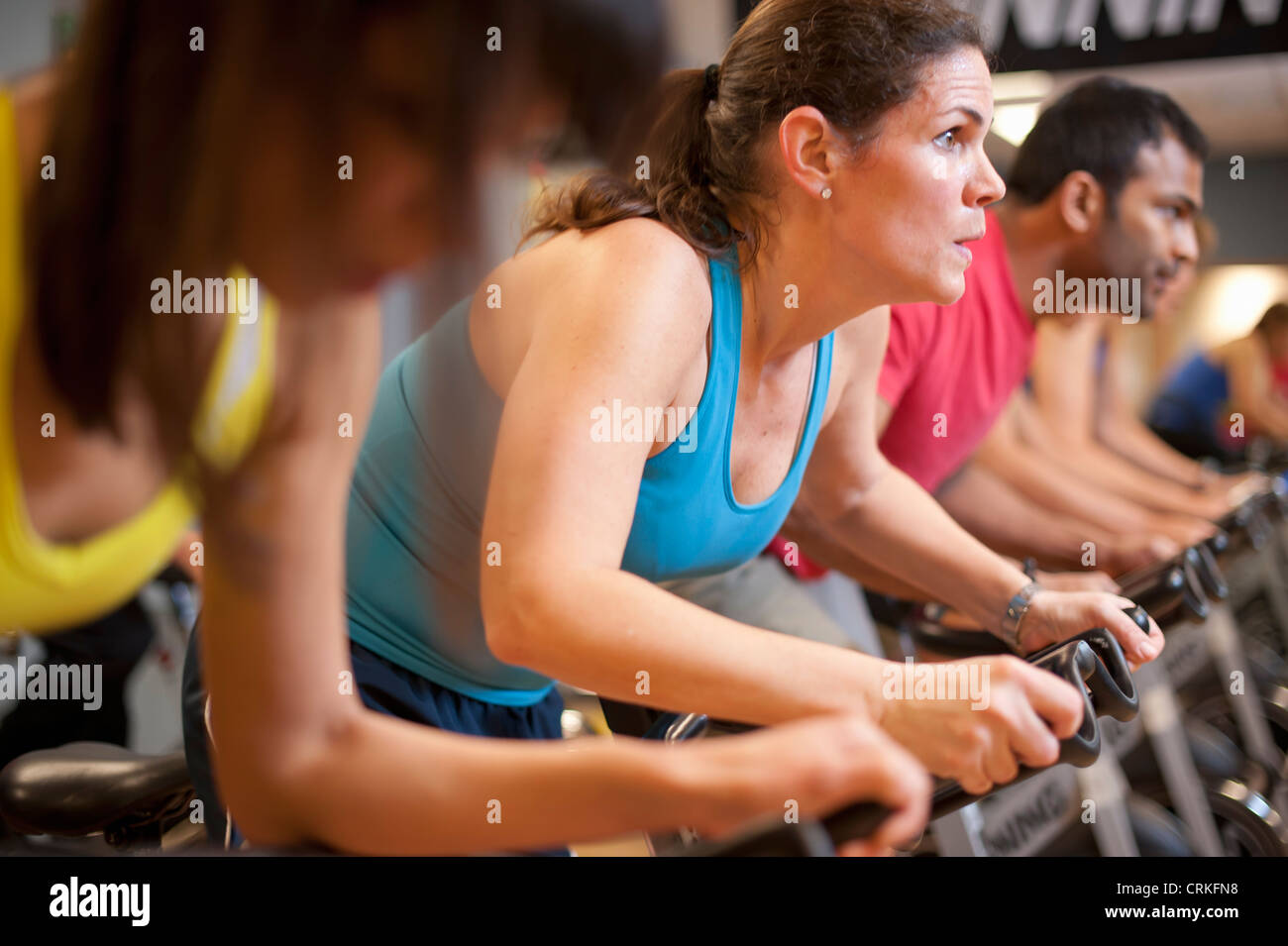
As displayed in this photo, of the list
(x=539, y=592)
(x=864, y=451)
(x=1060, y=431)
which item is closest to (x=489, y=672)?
(x=539, y=592)

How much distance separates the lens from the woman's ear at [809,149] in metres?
0.87

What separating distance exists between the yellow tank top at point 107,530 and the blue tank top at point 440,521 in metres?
0.15

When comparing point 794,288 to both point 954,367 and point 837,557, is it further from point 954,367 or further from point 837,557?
point 954,367

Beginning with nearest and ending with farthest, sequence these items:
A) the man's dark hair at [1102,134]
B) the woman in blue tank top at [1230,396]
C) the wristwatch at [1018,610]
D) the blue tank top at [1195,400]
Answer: the wristwatch at [1018,610], the man's dark hair at [1102,134], the woman in blue tank top at [1230,396], the blue tank top at [1195,400]

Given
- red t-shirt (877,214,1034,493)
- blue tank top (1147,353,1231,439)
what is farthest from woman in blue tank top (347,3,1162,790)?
blue tank top (1147,353,1231,439)

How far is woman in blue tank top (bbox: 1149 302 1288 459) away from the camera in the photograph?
10.6 feet

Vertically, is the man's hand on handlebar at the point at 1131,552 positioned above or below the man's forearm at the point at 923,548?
above

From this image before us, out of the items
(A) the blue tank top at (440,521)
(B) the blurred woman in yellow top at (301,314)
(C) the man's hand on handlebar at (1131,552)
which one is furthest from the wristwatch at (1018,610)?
(C) the man's hand on handlebar at (1131,552)

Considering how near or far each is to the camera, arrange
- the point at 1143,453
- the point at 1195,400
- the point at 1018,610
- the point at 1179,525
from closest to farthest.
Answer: the point at 1018,610
the point at 1179,525
the point at 1143,453
the point at 1195,400

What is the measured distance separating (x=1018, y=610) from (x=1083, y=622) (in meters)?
0.07

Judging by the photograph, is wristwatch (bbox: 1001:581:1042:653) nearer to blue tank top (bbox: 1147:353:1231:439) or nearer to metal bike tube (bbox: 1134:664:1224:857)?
metal bike tube (bbox: 1134:664:1224:857)

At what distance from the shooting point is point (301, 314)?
2.19 feet

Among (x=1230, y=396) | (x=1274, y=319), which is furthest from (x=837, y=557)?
(x=1230, y=396)

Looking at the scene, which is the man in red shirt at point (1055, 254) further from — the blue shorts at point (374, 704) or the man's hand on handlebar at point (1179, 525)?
the man's hand on handlebar at point (1179, 525)
